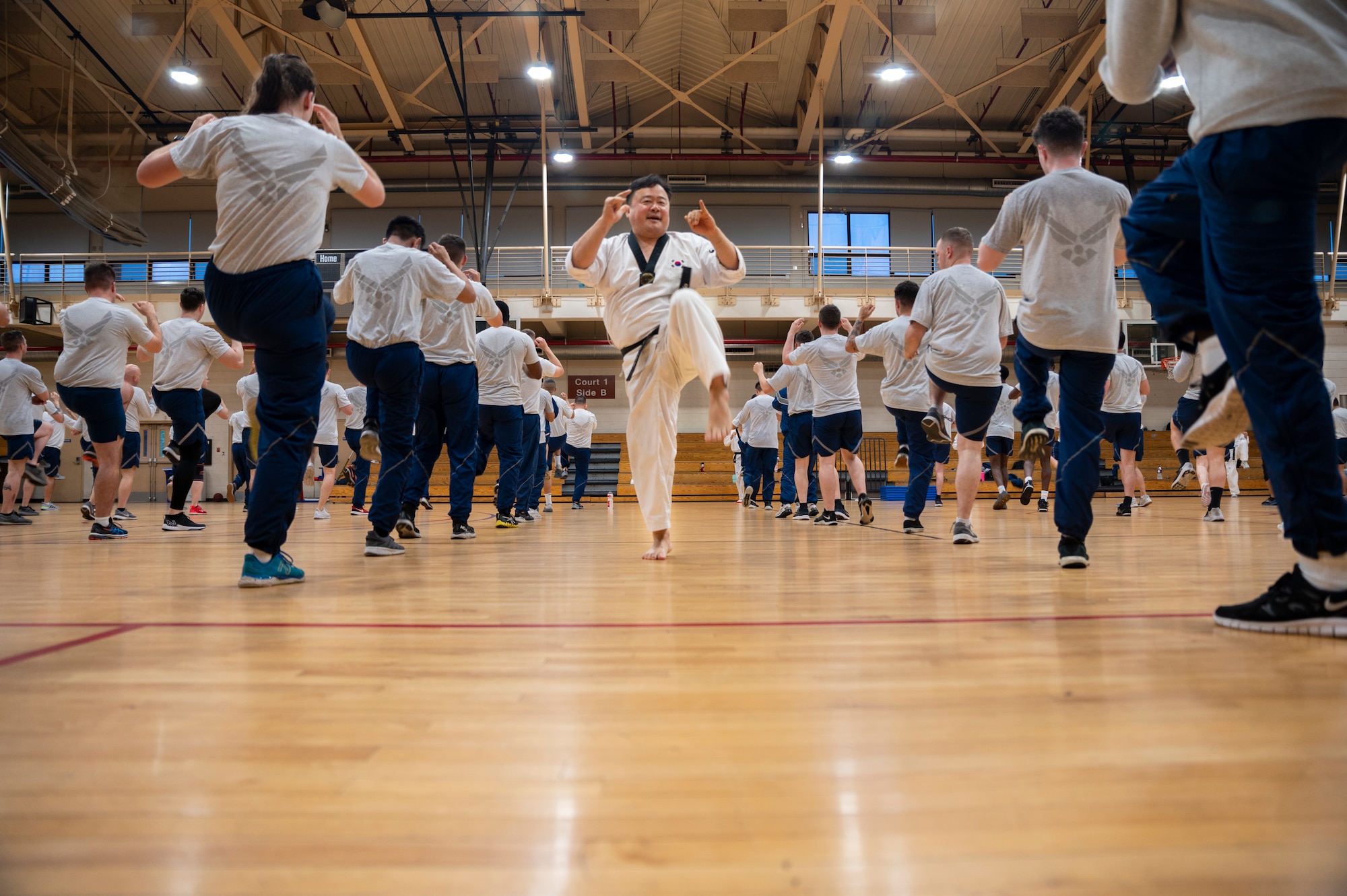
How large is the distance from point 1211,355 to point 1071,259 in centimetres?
145

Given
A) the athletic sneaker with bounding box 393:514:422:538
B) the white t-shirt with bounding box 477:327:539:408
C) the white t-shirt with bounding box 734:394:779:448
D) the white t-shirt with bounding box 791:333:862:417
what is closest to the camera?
the athletic sneaker with bounding box 393:514:422:538

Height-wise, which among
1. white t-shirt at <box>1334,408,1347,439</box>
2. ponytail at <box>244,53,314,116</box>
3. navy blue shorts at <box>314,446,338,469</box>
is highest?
ponytail at <box>244,53,314,116</box>

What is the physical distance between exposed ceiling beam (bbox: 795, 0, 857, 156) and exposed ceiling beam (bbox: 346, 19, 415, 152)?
8.17m

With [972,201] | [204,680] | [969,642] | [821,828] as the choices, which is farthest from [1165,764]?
[972,201]

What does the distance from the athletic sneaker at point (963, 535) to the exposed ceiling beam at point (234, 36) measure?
43.5ft

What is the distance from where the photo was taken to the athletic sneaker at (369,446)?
12.9 ft

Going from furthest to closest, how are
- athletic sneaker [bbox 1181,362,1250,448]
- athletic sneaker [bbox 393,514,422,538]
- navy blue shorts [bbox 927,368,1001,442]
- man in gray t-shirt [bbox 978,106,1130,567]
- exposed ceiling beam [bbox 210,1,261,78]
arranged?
exposed ceiling beam [bbox 210,1,261,78], athletic sneaker [bbox 393,514,422,538], navy blue shorts [bbox 927,368,1001,442], man in gray t-shirt [bbox 978,106,1130,567], athletic sneaker [bbox 1181,362,1250,448]

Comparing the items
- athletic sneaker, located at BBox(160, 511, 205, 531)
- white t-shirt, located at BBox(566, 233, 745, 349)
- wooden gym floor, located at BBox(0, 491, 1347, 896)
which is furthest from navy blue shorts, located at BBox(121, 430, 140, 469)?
wooden gym floor, located at BBox(0, 491, 1347, 896)

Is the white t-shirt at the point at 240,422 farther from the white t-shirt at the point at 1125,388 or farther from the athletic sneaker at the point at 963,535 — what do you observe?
the white t-shirt at the point at 1125,388

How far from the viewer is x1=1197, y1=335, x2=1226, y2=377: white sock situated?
6.47ft

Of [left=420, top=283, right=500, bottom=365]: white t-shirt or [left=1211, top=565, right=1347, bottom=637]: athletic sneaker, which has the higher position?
[left=420, top=283, right=500, bottom=365]: white t-shirt

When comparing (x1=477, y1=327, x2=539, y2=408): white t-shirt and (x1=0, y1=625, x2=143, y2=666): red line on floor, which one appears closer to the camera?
(x1=0, y1=625, x2=143, y2=666): red line on floor

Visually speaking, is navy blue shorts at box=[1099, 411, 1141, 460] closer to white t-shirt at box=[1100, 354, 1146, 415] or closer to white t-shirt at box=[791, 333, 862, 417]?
white t-shirt at box=[1100, 354, 1146, 415]

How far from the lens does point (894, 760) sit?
3.15 feet
